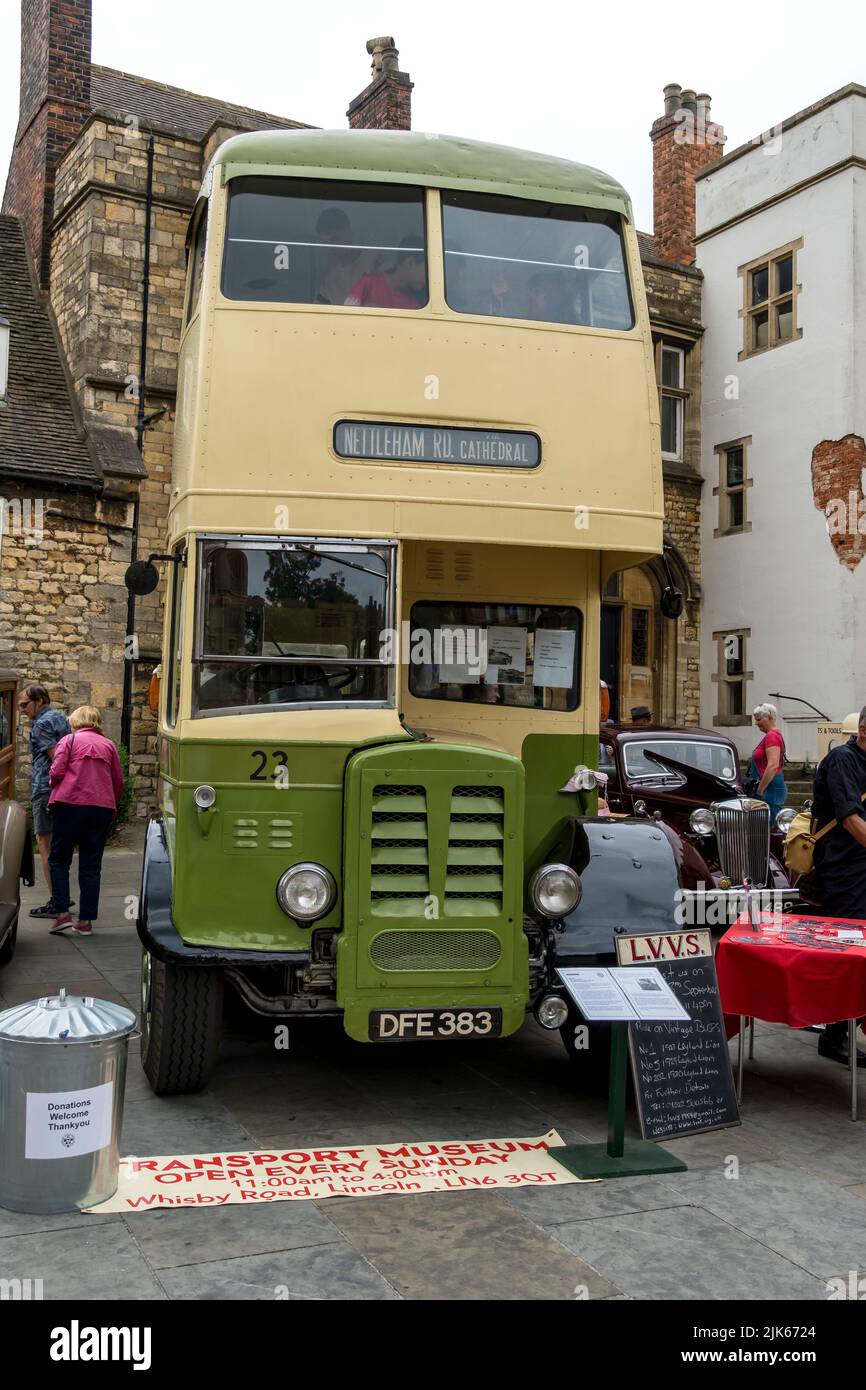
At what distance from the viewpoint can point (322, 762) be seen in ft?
18.4

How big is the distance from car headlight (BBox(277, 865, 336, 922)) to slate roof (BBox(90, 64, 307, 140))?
2041 cm

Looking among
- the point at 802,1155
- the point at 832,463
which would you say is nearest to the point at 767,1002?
the point at 802,1155

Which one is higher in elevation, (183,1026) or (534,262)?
(534,262)

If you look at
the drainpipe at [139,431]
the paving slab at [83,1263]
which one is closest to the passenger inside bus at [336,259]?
the paving slab at [83,1263]

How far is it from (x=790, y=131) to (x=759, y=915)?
57.7 feet

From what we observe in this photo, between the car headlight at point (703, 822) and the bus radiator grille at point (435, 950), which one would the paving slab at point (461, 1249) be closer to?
the bus radiator grille at point (435, 950)

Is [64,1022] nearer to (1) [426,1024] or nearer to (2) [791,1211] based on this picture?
(1) [426,1024]

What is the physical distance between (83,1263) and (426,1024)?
1.75 metres

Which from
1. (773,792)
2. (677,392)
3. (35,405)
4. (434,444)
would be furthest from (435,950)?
(677,392)

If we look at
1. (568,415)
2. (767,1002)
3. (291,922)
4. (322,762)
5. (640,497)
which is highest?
(568,415)

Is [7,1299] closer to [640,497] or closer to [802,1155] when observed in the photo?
[802,1155]

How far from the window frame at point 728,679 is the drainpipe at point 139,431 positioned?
406 inches

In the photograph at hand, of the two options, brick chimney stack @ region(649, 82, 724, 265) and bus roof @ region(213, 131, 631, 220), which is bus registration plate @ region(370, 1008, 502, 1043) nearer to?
bus roof @ region(213, 131, 631, 220)

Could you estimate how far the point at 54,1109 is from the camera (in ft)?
14.3
